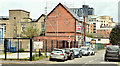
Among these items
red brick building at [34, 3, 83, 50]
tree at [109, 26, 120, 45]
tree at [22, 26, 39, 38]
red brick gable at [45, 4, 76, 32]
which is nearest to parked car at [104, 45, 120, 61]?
red brick building at [34, 3, 83, 50]

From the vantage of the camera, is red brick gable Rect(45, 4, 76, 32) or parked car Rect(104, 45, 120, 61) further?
red brick gable Rect(45, 4, 76, 32)

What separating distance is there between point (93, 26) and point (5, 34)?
125830 millimetres

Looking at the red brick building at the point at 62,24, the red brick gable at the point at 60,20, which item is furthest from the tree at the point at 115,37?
the red brick gable at the point at 60,20

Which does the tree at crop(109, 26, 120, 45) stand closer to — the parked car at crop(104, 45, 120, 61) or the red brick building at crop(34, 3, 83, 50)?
the red brick building at crop(34, 3, 83, 50)

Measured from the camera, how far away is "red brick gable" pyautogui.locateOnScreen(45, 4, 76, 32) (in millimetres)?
57594

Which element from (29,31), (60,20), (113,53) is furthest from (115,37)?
(113,53)

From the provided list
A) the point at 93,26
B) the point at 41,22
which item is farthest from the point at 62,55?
the point at 93,26

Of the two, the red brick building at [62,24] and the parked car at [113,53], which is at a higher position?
the red brick building at [62,24]

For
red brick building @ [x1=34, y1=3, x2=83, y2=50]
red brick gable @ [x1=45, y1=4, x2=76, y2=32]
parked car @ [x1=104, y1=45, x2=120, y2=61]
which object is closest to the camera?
parked car @ [x1=104, y1=45, x2=120, y2=61]

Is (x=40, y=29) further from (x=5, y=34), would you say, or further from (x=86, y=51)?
(x=86, y=51)

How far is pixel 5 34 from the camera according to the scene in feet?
198

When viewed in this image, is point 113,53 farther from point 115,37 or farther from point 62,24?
point 115,37

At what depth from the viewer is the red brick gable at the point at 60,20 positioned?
57594mm

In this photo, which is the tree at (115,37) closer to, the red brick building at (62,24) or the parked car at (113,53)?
the red brick building at (62,24)
